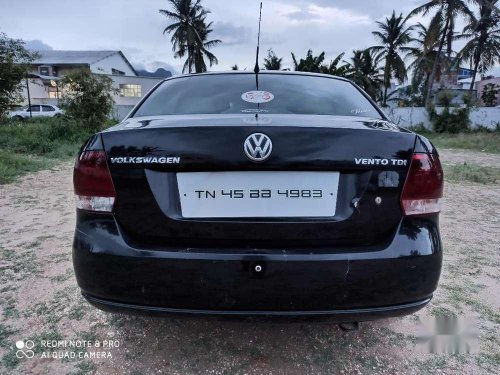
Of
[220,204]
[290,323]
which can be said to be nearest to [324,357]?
[290,323]

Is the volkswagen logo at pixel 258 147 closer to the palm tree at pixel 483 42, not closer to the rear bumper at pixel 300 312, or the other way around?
the rear bumper at pixel 300 312

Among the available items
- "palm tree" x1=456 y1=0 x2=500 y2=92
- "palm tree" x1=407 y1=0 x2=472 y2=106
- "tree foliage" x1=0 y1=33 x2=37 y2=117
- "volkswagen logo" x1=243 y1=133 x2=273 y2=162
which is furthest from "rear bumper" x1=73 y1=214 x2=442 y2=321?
"palm tree" x1=456 y1=0 x2=500 y2=92

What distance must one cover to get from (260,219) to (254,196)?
9cm

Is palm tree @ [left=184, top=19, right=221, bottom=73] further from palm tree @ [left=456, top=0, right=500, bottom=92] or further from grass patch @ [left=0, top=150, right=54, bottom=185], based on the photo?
grass patch @ [left=0, top=150, right=54, bottom=185]

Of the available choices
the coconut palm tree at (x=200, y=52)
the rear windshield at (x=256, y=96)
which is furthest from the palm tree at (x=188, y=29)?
the rear windshield at (x=256, y=96)

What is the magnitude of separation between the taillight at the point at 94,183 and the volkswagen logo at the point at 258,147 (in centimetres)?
57

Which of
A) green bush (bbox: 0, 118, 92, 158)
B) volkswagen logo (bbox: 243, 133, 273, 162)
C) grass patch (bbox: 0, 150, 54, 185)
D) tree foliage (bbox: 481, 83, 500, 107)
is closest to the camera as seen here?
volkswagen logo (bbox: 243, 133, 273, 162)

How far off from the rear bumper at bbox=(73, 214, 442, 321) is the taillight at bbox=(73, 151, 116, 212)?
63 millimetres

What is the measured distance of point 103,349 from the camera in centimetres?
198

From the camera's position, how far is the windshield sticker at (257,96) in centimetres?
221

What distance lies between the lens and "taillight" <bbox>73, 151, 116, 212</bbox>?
1566mm

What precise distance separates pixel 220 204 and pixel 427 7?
34.3 meters

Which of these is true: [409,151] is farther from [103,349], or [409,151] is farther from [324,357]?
[103,349]

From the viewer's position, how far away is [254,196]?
150cm
